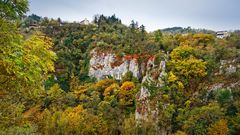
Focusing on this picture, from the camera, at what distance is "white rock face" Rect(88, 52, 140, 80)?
72625 millimetres

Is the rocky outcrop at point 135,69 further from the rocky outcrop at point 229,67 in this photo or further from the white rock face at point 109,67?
the rocky outcrop at point 229,67

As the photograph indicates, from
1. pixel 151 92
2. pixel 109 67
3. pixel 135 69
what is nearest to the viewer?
pixel 151 92

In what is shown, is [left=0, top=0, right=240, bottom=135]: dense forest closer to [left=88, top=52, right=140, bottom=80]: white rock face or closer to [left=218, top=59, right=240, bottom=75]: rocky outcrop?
[left=218, top=59, right=240, bottom=75]: rocky outcrop

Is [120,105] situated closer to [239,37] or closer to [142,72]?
[142,72]

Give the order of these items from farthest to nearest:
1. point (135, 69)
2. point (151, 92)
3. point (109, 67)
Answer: point (109, 67), point (135, 69), point (151, 92)

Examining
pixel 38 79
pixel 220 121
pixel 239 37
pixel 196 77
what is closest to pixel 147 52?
pixel 196 77

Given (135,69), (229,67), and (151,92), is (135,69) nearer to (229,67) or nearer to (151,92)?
(151,92)

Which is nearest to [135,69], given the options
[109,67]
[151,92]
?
[109,67]

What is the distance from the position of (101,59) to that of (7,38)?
236 ft

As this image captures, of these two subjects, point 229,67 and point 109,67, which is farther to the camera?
point 109,67

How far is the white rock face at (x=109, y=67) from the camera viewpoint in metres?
72.6

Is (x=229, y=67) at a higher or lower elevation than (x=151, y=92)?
higher

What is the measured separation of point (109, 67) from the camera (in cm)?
7812

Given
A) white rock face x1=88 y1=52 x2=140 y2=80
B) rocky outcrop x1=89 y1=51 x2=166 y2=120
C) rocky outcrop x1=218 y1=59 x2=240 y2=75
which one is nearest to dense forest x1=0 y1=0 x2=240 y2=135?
rocky outcrop x1=218 y1=59 x2=240 y2=75
